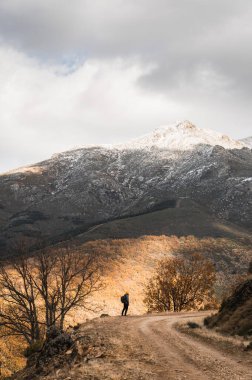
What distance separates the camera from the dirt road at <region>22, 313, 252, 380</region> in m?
12.5

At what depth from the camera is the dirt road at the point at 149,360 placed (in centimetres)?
1253

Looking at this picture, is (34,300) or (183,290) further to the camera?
(183,290)

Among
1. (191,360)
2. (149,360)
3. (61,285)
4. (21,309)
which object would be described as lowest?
(61,285)

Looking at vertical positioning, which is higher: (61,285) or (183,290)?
Result: (61,285)

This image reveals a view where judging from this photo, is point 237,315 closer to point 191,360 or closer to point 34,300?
point 191,360

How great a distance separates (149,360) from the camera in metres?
14.8

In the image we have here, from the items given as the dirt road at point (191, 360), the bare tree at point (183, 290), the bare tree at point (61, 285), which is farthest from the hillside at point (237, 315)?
the bare tree at point (183, 290)

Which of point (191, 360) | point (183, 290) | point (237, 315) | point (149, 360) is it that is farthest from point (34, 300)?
point (191, 360)

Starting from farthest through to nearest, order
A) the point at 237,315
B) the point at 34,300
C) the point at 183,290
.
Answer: the point at 183,290 → the point at 34,300 → the point at 237,315

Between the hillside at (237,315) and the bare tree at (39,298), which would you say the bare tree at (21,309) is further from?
the hillside at (237,315)

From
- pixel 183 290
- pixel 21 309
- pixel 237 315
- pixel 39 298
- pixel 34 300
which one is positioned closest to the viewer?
pixel 237 315

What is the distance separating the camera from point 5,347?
3831 cm

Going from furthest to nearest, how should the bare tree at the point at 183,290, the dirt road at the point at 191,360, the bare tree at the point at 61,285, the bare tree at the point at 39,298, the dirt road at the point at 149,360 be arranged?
1. the bare tree at the point at 183,290
2. the bare tree at the point at 61,285
3. the bare tree at the point at 39,298
4. the dirt road at the point at 149,360
5. the dirt road at the point at 191,360

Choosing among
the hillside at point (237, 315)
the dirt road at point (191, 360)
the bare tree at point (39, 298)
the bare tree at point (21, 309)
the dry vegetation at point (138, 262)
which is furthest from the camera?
the dry vegetation at point (138, 262)
